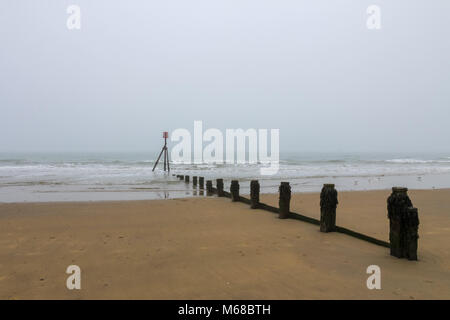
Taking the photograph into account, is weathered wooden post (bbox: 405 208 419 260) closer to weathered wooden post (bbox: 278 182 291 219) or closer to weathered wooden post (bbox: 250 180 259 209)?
weathered wooden post (bbox: 278 182 291 219)

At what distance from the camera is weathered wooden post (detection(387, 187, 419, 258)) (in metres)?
4.88

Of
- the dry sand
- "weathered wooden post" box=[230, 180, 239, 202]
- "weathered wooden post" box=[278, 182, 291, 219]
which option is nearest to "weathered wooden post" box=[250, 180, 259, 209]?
the dry sand

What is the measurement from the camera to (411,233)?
4863 mm

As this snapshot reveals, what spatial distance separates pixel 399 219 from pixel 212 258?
2924mm

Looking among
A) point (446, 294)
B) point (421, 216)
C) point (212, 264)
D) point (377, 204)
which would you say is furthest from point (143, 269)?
point (377, 204)

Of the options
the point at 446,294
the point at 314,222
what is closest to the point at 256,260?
the point at 446,294

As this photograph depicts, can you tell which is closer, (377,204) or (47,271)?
(47,271)

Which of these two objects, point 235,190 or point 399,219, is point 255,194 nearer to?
point 235,190

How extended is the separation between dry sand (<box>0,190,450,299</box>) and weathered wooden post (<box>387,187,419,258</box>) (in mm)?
178

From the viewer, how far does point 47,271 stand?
15.9 feet
